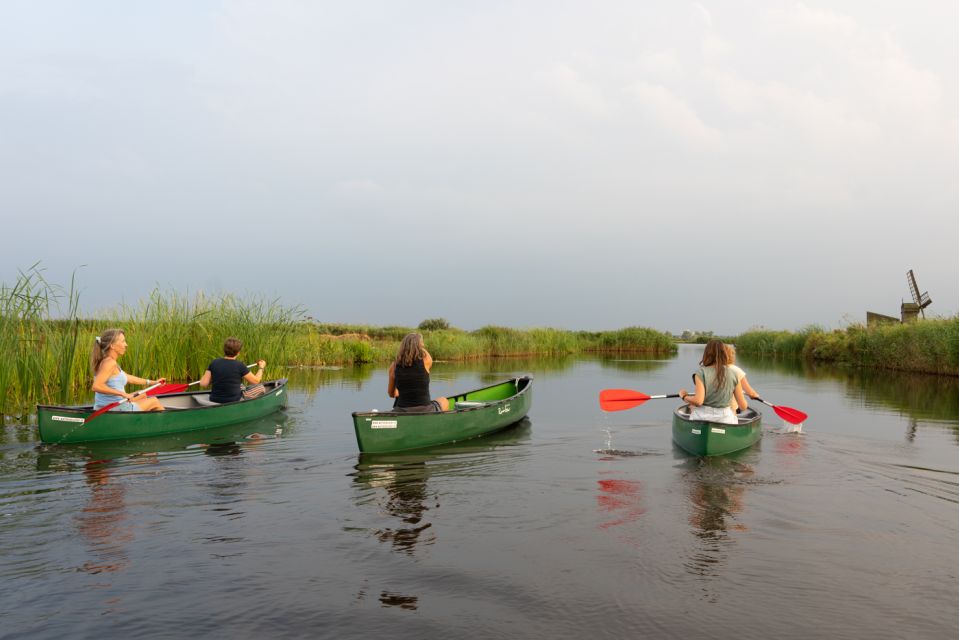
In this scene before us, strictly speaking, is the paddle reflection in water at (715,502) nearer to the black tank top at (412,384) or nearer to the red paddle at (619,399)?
the red paddle at (619,399)

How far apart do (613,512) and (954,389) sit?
18.9 m

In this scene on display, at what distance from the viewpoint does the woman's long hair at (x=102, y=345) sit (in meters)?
8.97

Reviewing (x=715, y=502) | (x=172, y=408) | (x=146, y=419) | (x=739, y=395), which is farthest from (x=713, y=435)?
(x=146, y=419)

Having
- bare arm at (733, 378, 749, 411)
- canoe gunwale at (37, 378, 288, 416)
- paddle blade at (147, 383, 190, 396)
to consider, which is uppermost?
bare arm at (733, 378, 749, 411)

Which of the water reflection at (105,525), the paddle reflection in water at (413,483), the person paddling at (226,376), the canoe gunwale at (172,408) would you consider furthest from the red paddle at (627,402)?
the water reflection at (105,525)

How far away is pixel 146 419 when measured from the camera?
31.4 feet

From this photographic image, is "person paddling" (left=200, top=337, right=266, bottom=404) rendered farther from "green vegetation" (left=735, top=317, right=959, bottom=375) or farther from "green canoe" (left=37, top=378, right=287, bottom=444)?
"green vegetation" (left=735, top=317, right=959, bottom=375)

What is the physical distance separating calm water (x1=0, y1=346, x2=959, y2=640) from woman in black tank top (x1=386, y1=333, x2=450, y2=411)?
77 cm

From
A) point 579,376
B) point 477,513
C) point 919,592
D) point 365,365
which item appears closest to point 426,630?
point 477,513

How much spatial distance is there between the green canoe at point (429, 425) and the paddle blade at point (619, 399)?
163 cm

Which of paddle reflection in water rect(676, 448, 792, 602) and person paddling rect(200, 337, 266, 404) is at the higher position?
person paddling rect(200, 337, 266, 404)

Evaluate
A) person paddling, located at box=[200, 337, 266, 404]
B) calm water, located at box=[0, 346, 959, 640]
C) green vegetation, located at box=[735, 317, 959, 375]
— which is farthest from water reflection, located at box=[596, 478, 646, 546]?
green vegetation, located at box=[735, 317, 959, 375]

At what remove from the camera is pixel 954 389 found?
19469mm

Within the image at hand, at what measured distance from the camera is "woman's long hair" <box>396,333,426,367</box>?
349 inches
